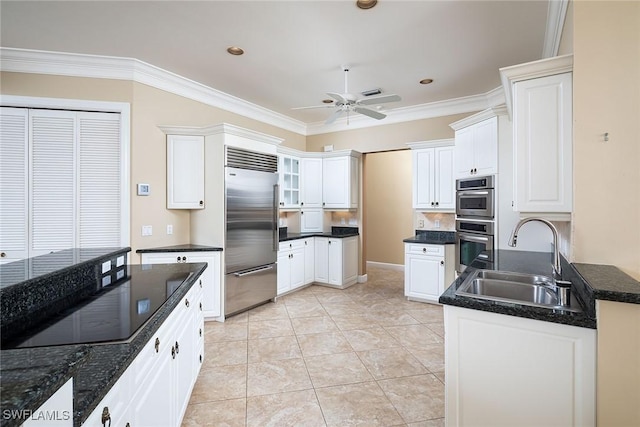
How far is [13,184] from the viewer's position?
308 centimetres

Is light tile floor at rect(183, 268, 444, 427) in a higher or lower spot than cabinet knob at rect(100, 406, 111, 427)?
lower

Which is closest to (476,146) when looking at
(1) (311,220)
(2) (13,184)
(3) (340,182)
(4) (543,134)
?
(4) (543,134)

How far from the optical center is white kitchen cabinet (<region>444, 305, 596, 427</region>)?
1.34 metres

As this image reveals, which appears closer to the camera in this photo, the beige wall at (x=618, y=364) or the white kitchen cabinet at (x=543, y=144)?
the beige wall at (x=618, y=364)

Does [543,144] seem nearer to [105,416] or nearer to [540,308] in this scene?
[540,308]

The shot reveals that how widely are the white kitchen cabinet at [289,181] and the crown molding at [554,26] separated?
3485mm

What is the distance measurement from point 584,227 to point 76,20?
3967 mm

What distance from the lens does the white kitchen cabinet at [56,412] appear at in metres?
0.52

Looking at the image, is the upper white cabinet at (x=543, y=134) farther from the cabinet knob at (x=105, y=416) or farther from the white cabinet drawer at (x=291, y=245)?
the white cabinet drawer at (x=291, y=245)

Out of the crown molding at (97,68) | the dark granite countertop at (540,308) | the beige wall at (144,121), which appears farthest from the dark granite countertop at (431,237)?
the crown molding at (97,68)

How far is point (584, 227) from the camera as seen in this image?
1.65m

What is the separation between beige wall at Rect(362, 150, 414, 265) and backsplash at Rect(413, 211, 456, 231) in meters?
1.72

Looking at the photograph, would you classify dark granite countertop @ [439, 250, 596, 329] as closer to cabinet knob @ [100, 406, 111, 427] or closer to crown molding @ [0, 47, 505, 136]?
cabinet knob @ [100, 406, 111, 427]

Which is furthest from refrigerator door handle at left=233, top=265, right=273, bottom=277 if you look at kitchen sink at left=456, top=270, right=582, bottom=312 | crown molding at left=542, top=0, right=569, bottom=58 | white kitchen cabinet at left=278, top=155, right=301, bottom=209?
crown molding at left=542, top=0, right=569, bottom=58
